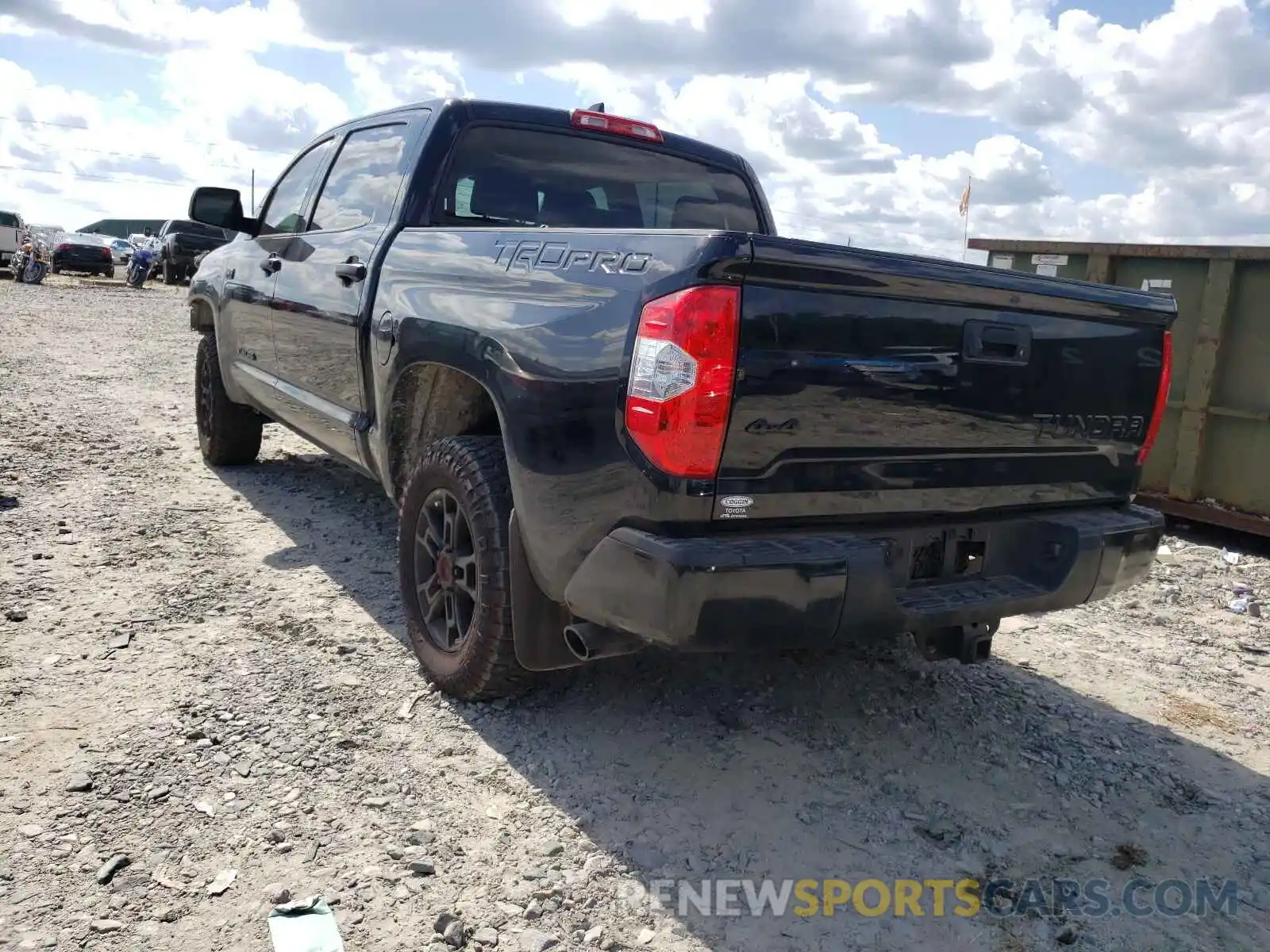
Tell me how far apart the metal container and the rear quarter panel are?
177 inches

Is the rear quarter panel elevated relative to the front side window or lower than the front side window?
lower

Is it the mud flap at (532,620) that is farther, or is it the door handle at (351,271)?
the door handle at (351,271)

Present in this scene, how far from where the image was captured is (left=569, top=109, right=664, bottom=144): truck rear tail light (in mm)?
4270

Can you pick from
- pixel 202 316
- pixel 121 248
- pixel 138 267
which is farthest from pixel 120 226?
pixel 202 316

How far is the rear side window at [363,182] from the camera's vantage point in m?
4.15

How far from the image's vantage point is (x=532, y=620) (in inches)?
→ 119

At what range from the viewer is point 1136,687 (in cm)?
396

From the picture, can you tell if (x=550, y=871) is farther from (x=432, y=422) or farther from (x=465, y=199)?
(x=465, y=199)

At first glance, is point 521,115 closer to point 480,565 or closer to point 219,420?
point 480,565

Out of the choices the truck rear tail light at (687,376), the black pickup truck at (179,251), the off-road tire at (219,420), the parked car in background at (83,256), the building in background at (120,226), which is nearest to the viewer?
the truck rear tail light at (687,376)

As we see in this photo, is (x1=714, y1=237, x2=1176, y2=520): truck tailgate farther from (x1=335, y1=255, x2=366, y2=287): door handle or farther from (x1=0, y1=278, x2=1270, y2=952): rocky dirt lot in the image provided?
(x1=335, y1=255, x2=366, y2=287): door handle

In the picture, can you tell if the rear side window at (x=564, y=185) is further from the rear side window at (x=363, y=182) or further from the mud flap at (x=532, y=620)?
the mud flap at (x=532, y=620)

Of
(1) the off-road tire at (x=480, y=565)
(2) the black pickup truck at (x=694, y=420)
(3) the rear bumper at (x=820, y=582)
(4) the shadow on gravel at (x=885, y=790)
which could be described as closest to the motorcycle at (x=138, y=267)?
(2) the black pickup truck at (x=694, y=420)

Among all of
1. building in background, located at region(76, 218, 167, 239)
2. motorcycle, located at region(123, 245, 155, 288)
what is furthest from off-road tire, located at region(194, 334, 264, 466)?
building in background, located at region(76, 218, 167, 239)
